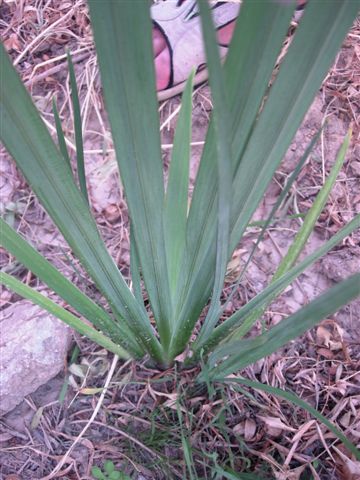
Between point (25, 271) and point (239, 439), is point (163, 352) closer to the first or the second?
point (239, 439)

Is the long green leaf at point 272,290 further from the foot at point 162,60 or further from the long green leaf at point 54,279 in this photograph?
the foot at point 162,60

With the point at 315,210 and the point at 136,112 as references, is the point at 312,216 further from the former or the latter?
the point at 136,112

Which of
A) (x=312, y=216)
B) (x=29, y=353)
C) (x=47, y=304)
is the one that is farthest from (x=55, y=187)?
(x=29, y=353)

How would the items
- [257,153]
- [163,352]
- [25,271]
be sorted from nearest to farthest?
[257,153], [163,352], [25,271]

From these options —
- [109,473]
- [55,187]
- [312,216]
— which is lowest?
[109,473]

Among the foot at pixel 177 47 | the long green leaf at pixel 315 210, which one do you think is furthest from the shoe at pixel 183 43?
the long green leaf at pixel 315 210

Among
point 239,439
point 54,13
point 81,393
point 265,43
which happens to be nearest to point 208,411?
point 239,439
